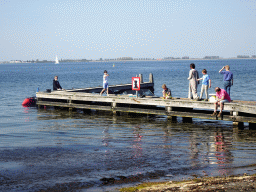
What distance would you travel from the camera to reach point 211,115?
53.1 feet

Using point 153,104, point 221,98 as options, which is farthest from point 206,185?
point 153,104

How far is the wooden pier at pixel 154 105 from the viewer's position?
15609 millimetres

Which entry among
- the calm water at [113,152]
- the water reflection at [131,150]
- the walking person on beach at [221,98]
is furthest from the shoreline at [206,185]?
the walking person on beach at [221,98]

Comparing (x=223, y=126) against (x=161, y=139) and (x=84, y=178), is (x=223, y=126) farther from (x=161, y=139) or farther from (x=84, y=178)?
(x=84, y=178)

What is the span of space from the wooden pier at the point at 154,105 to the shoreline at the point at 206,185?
7381 millimetres

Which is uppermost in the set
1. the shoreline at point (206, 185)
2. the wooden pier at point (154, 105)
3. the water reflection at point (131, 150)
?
the wooden pier at point (154, 105)

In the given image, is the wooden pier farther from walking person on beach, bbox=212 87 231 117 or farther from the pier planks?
walking person on beach, bbox=212 87 231 117

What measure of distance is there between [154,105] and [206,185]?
13160 millimetres

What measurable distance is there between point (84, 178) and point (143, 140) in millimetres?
5031

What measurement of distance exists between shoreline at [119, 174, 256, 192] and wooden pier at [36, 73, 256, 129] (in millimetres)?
7381

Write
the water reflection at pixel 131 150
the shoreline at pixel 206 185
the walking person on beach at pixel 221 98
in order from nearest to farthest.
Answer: the shoreline at pixel 206 185 < the water reflection at pixel 131 150 < the walking person on beach at pixel 221 98

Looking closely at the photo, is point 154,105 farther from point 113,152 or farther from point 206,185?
point 206,185

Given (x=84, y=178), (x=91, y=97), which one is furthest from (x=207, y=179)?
(x=91, y=97)

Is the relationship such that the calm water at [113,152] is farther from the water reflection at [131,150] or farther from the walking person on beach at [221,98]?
the walking person on beach at [221,98]
